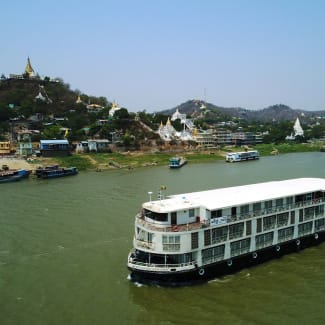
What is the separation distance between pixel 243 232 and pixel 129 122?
62694 millimetres

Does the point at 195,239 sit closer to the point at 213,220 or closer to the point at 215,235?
the point at 215,235

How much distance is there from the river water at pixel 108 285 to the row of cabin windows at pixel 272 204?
→ 2.63 m

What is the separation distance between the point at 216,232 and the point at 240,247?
5.39 feet

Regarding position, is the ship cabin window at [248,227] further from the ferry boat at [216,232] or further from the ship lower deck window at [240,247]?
the ship lower deck window at [240,247]

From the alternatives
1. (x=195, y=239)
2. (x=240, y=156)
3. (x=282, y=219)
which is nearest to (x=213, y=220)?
(x=195, y=239)

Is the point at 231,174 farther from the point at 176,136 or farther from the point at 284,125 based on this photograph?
the point at 284,125

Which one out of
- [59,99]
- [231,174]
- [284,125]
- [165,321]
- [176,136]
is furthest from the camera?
[284,125]

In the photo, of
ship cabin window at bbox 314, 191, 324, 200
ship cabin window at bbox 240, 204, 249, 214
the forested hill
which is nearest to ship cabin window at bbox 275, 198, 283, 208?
ship cabin window at bbox 240, 204, 249, 214

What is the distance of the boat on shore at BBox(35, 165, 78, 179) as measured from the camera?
47906 millimetres

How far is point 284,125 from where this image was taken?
4774 inches

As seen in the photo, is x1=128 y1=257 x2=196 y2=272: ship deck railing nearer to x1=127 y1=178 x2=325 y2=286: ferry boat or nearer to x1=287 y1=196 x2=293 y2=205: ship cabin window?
x1=127 y1=178 x2=325 y2=286: ferry boat

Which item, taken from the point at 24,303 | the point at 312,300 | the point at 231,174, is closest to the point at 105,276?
the point at 24,303

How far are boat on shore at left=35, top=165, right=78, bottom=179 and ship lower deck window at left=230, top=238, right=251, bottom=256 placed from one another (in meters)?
34.4

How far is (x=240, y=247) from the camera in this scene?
717 inches
